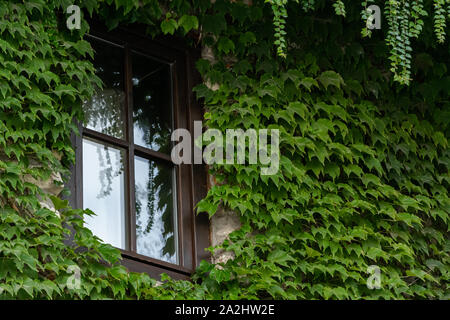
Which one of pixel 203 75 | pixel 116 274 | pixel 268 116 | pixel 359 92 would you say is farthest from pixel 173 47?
pixel 116 274

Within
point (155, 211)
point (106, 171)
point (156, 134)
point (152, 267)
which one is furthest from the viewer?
point (156, 134)

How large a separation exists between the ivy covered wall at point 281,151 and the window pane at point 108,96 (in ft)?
0.62

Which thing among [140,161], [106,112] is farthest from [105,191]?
[106,112]

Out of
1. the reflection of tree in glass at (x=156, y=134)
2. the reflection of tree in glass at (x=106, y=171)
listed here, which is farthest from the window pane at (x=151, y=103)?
the reflection of tree in glass at (x=106, y=171)

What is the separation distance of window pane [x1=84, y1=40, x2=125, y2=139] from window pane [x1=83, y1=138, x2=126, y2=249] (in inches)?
4.8

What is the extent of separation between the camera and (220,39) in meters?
5.11

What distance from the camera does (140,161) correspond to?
4727mm

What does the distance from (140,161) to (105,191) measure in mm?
302

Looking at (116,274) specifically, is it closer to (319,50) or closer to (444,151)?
(319,50)

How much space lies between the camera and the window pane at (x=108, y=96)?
464cm

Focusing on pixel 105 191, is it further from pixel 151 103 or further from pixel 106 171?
pixel 151 103

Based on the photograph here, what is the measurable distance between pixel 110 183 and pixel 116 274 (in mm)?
621

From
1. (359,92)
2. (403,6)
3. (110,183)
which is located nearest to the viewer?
(110,183)

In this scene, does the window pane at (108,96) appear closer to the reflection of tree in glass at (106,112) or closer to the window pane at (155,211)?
the reflection of tree in glass at (106,112)
